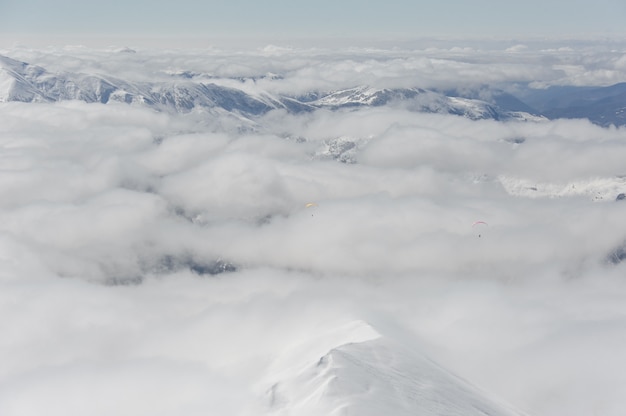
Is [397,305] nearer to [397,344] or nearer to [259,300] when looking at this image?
[259,300]

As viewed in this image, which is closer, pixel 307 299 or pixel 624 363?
pixel 624 363

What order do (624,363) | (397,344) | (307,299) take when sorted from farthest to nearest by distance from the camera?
(307,299) → (624,363) → (397,344)

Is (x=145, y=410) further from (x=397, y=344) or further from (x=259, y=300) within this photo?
(x=259, y=300)

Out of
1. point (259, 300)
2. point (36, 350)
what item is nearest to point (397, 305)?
point (259, 300)

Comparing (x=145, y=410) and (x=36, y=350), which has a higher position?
(x=145, y=410)

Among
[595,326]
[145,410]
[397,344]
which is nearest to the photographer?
[145,410]

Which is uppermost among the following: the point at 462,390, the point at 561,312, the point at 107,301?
the point at 462,390
